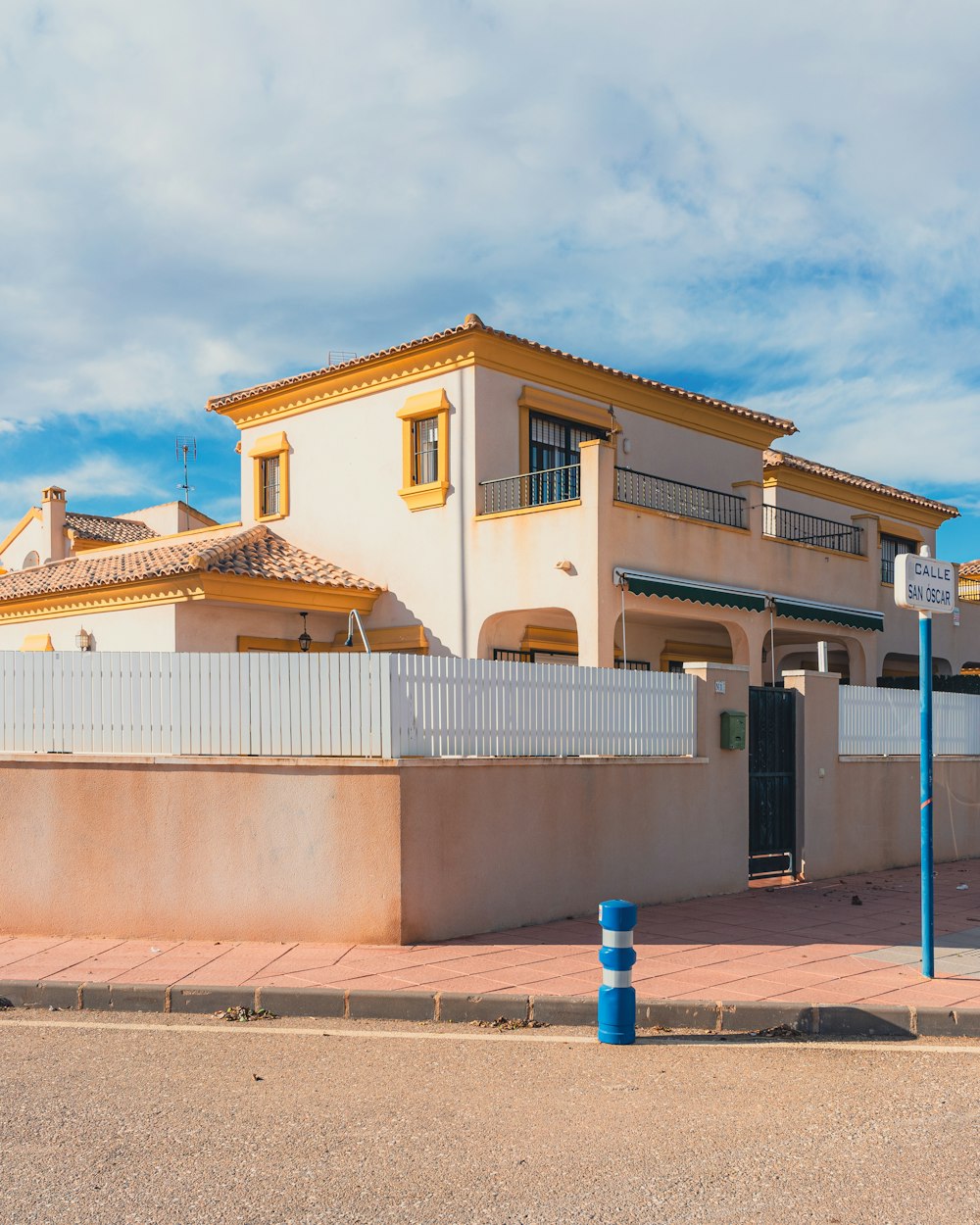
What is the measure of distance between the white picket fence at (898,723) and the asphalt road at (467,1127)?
7.78 metres

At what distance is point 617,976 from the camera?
685 cm

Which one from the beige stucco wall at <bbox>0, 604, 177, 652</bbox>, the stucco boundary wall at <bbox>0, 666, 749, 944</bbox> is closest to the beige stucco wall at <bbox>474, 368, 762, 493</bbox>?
the beige stucco wall at <bbox>0, 604, 177, 652</bbox>

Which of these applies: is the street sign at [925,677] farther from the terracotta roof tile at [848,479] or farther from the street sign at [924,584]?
the terracotta roof tile at [848,479]

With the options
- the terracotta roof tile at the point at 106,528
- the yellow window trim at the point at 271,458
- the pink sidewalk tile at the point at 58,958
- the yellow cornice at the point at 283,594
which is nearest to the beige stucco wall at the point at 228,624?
the yellow cornice at the point at 283,594

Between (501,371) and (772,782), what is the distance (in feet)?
28.3

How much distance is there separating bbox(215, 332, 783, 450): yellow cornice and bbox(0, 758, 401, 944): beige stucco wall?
10578mm

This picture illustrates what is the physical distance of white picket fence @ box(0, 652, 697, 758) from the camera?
31.6 feet

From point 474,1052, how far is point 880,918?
5538mm

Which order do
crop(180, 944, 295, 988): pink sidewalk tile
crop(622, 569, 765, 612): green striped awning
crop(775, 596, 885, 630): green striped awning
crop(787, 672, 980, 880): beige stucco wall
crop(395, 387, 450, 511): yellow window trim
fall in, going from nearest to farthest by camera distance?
1. crop(180, 944, 295, 988): pink sidewalk tile
2. crop(787, 672, 980, 880): beige stucco wall
3. crop(622, 569, 765, 612): green striped awning
4. crop(395, 387, 450, 511): yellow window trim
5. crop(775, 596, 885, 630): green striped awning

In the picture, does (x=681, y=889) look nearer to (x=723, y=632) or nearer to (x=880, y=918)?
(x=880, y=918)

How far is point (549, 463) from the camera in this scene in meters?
20.2

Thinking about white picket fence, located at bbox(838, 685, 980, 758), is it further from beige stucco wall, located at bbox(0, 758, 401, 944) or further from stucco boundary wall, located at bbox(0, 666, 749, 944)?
beige stucco wall, located at bbox(0, 758, 401, 944)

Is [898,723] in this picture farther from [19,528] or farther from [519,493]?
[19,528]

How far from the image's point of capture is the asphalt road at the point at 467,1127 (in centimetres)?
455
